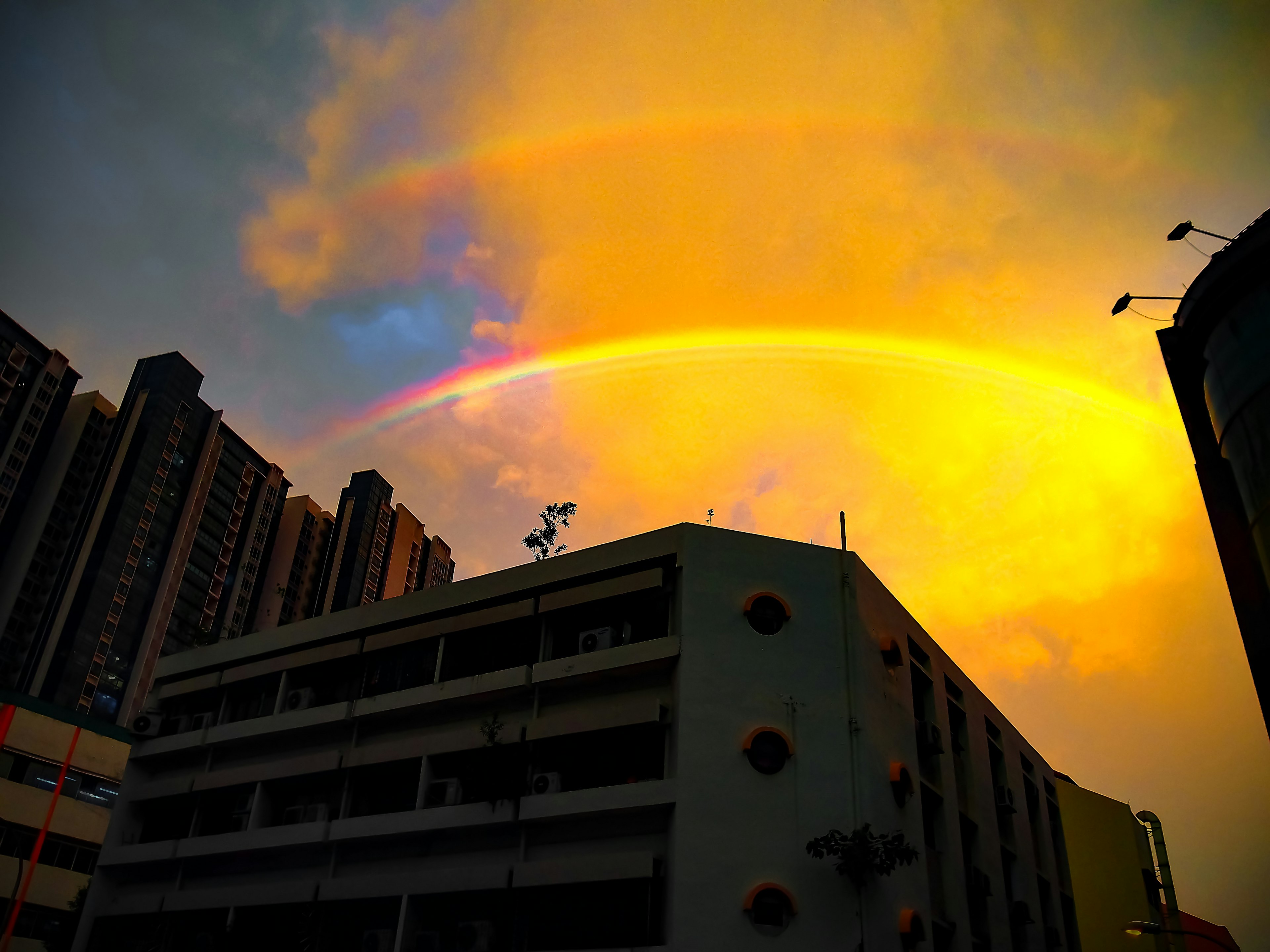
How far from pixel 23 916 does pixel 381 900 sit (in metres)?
22.5

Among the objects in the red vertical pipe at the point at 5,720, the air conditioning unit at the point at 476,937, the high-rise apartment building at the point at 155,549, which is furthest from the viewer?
the high-rise apartment building at the point at 155,549

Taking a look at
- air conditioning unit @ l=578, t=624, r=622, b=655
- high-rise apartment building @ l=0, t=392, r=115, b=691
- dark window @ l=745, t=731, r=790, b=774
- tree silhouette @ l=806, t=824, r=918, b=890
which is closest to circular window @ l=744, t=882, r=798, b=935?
tree silhouette @ l=806, t=824, r=918, b=890

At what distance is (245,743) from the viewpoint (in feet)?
102

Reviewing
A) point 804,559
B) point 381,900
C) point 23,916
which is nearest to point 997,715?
point 804,559

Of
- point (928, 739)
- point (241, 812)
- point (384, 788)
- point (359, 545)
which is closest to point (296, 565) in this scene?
point (359, 545)

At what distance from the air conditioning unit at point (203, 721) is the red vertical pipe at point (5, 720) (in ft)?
32.7

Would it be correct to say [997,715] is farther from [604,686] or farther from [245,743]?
[245,743]

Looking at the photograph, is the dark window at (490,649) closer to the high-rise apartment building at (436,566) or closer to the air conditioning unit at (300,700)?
the air conditioning unit at (300,700)

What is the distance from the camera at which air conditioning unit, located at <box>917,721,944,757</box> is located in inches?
1049

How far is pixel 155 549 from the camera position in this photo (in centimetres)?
7975

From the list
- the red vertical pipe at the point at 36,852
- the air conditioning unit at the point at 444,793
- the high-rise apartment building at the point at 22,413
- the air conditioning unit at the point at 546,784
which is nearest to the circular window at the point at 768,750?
the air conditioning unit at the point at 546,784

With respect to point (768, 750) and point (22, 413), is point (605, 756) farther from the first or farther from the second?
point (22, 413)

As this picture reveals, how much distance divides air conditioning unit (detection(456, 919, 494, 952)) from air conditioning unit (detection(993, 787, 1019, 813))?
18.5 metres

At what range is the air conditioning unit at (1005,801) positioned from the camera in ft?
107
